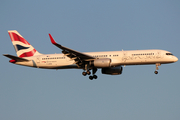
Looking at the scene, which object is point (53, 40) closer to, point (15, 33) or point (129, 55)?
point (129, 55)

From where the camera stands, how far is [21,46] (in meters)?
57.8

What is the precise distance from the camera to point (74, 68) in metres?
53.7

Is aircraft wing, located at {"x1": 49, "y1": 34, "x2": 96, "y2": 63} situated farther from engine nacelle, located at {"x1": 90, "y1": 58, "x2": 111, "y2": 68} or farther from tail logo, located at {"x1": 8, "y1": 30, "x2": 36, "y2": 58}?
tail logo, located at {"x1": 8, "y1": 30, "x2": 36, "y2": 58}

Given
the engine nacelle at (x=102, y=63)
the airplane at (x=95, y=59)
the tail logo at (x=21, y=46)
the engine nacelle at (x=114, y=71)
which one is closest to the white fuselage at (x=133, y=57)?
the airplane at (x=95, y=59)

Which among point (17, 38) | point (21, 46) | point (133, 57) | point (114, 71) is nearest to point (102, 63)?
point (133, 57)

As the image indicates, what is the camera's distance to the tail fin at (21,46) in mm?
56862

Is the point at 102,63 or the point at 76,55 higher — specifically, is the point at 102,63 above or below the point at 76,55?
below

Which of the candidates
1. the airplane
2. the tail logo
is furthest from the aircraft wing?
the tail logo

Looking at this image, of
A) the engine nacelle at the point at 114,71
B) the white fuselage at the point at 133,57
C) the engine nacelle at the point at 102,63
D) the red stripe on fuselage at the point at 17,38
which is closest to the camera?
the engine nacelle at the point at 102,63

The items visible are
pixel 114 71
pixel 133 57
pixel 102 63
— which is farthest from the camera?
pixel 114 71

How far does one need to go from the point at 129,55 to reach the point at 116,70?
5996 mm

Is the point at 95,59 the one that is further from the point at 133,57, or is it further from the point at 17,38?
the point at 17,38

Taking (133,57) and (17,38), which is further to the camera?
(17,38)

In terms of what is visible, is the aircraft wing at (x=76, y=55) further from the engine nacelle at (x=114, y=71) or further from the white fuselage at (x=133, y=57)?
the engine nacelle at (x=114, y=71)
